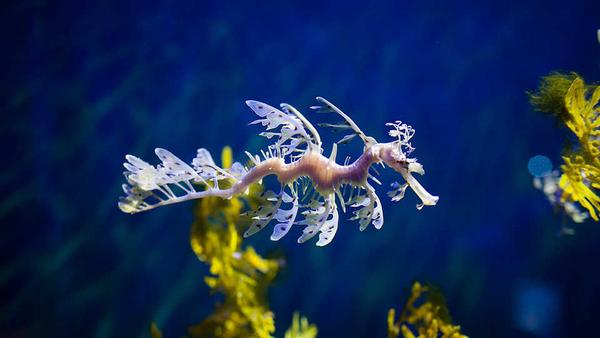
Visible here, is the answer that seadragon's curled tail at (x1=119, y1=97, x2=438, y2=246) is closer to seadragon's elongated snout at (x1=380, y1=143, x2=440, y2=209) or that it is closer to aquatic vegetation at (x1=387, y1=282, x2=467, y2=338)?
seadragon's elongated snout at (x1=380, y1=143, x2=440, y2=209)

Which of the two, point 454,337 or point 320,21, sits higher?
point 320,21

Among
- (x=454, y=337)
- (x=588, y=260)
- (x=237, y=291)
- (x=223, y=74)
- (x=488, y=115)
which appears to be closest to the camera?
(x=454, y=337)

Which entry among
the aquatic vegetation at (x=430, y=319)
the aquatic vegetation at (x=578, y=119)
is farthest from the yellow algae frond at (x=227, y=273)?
the aquatic vegetation at (x=578, y=119)

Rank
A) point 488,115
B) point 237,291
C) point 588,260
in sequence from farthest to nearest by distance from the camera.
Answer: point 588,260
point 488,115
point 237,291

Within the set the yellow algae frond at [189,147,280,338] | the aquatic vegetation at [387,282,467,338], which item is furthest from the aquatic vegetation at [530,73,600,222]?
the yellow algae frond at [189,147,280,338]

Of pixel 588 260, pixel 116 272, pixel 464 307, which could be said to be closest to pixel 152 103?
pixel 116 272

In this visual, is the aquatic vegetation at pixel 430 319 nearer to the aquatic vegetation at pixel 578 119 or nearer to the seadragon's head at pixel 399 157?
the aquatic vegetation at pixel 578 119

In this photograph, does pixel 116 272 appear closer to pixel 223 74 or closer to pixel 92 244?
pixel 92 244
